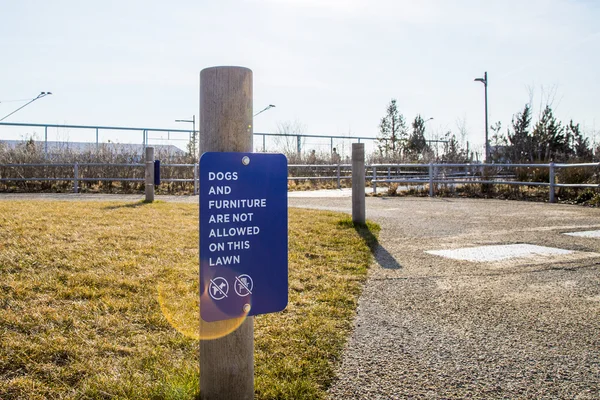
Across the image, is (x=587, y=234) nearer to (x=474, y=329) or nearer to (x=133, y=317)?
(x=474, y=329)

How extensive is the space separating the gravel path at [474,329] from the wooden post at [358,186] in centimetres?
144

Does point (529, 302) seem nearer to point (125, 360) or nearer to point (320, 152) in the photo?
point (125, 360)

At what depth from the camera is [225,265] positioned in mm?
2000

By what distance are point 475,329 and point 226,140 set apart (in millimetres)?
2066

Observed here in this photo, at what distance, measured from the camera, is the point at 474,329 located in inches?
126

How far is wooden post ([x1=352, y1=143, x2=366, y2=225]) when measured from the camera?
7.66 meters

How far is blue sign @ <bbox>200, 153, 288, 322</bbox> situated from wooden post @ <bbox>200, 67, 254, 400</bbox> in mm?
106

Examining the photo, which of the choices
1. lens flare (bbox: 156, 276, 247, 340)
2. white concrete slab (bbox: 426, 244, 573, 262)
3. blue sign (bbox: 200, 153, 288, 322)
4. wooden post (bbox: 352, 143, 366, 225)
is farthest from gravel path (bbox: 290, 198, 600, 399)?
wooden post (bbox: 352, 143, 366, 225)

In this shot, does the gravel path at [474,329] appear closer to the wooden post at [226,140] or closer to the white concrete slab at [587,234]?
the wooden post at [226,140]

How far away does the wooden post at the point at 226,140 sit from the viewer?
82.5 inches

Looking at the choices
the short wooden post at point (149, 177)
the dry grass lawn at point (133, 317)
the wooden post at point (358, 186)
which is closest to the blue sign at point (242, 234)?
the dry grass lawn at point (133, 317)

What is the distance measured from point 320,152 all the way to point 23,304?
24.0 meters

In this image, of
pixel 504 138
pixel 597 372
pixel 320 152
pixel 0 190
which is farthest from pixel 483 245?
pixel 504 138

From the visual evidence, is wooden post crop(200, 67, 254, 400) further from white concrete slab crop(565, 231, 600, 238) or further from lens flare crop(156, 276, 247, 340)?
white concrete slab crop(565, 231, 600, 238)
